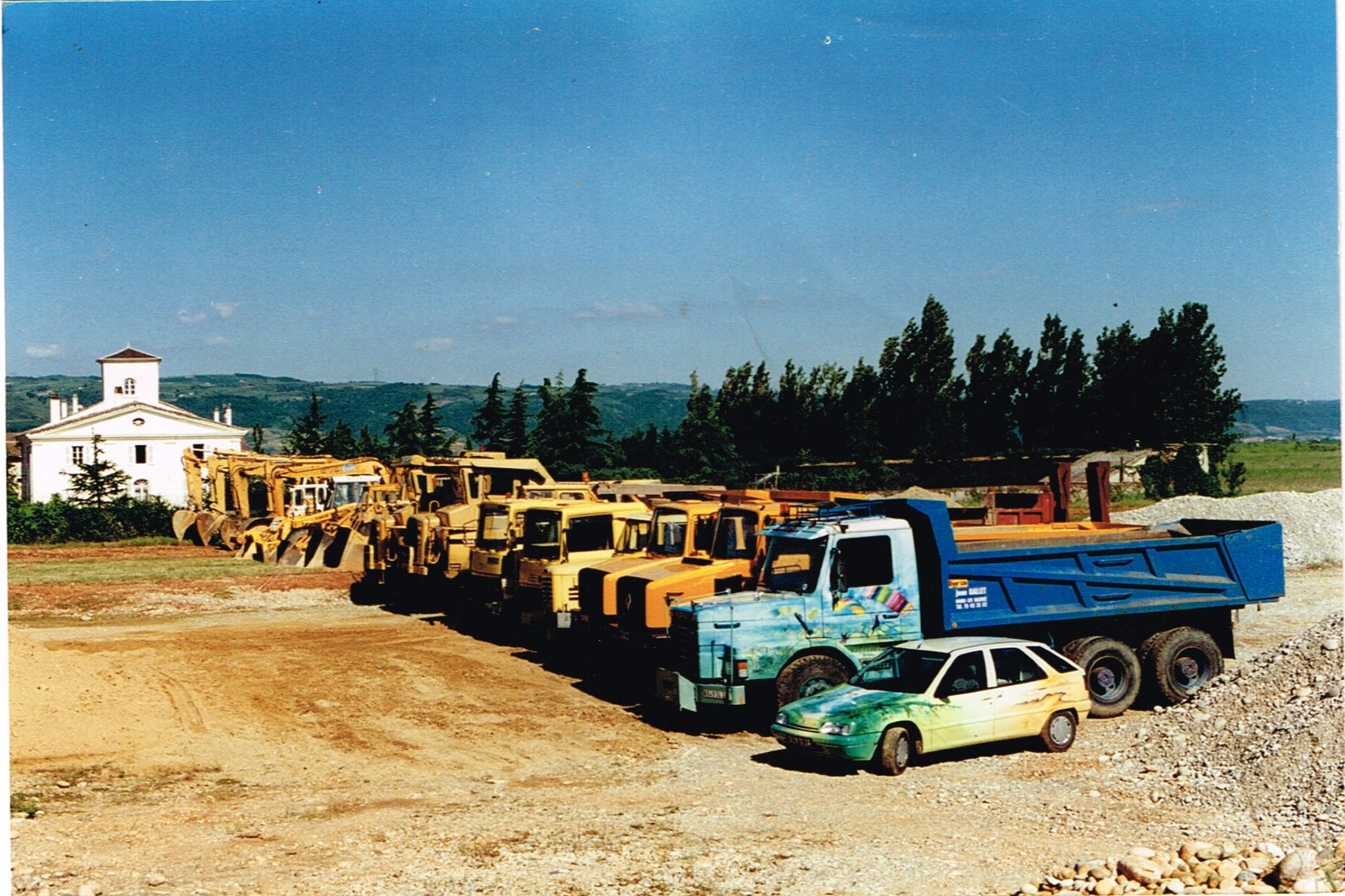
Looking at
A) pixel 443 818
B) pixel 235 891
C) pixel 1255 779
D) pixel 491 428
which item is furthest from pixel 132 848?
pixel 491 428

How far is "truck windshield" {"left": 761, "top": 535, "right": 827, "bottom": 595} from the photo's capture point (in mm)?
15000

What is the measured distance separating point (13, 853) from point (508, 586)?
463 inches

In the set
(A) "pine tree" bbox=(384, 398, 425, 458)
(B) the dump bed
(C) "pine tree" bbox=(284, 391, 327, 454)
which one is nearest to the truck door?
(B) the dump bed

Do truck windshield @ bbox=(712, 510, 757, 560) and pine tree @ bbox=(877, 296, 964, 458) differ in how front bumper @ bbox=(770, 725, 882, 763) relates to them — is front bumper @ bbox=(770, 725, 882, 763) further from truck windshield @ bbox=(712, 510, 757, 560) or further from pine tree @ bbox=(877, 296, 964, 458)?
pine tree @ bbox=(877, 296, 964, 458)

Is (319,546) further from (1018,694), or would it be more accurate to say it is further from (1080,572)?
(1018,694)

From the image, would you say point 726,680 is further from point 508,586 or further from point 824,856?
point 508,586

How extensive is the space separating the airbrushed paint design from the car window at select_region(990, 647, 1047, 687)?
9cm

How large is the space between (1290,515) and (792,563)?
24569 millimetres

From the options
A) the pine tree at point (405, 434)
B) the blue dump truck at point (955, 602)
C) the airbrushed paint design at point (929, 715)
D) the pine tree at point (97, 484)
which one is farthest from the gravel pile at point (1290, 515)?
the pine tree at point (97, 484)

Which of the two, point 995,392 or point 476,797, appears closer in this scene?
point 476,797

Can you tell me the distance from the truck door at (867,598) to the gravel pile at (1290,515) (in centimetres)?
1982

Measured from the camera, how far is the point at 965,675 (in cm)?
1337

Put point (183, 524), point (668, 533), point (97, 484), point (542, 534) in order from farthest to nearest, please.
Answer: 1. point (97, 484)
2. point (183, 524)
3. point (542, 534)
4. point (668, 533)

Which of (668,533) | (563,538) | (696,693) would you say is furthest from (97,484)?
(696,693)
